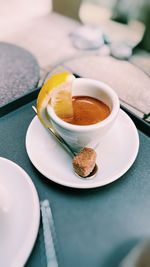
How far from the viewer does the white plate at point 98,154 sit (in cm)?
49

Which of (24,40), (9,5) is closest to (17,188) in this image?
(24,40)

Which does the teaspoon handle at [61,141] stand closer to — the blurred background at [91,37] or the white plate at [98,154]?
the white plate at [98,154]

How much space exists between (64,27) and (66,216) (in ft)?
2.65

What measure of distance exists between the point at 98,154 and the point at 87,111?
82 millimetres

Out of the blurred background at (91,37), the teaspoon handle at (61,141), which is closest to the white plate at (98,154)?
the teaspoon handle at (61,141)

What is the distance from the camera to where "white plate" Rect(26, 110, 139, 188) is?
0.49 m

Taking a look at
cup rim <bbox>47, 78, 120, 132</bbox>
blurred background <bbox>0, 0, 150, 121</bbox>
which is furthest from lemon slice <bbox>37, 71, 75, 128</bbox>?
blurred background <bbox>0, 0, 150, 121</bbox>

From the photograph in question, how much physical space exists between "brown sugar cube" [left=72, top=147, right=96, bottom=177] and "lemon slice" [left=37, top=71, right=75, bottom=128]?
83 mm

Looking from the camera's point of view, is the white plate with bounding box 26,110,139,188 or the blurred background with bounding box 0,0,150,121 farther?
the blurred background with bounding box 0,0,150,121

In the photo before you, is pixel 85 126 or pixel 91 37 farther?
pixel 91 37

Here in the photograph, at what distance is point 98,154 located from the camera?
0.54 metres

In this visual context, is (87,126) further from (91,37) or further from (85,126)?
(91,37)

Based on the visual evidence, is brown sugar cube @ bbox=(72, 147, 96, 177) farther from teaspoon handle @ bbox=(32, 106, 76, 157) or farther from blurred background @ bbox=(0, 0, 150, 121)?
blurred background @ bbox=(0, 0, 150, 121)

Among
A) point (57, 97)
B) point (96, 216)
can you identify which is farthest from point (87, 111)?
point (96, 216)
